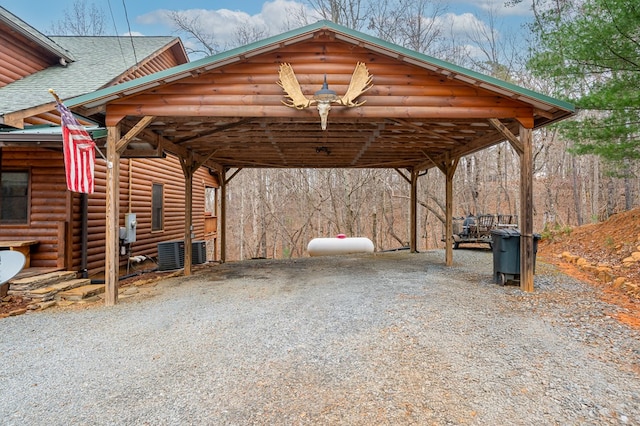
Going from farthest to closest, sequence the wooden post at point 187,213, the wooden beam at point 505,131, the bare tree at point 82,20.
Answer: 1. the bare tree at point 82,20
2. the wooden post at point 187,213
3. the wooden beam at point 505,131

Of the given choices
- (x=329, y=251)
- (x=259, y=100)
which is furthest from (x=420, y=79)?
(x=329, y=251)

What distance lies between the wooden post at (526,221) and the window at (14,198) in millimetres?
9224

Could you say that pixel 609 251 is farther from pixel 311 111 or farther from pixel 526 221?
pixel 311 111

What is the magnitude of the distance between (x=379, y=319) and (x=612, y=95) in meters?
5.63

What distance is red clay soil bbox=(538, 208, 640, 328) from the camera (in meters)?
5.25

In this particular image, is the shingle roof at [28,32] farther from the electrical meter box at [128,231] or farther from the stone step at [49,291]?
the stone step at [49,291]

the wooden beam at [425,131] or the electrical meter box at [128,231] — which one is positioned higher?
the wooden beam at [425,131]

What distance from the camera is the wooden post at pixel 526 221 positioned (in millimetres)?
5777

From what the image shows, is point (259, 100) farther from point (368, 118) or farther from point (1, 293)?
point (1, 293)

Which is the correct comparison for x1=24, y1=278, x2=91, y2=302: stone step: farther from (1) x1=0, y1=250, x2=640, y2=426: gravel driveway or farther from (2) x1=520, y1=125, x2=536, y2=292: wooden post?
(2) x1=520, y1=125, x2=536, y2=292: wooden post

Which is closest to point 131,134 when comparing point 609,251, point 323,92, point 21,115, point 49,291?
point 21,115

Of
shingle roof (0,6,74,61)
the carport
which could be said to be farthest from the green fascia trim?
shingle roof (0,6,74,61)

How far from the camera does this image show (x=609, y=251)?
788cm

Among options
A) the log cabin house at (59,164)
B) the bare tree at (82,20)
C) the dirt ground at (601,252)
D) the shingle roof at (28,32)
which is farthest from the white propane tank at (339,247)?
the bare tree at (82,20)
